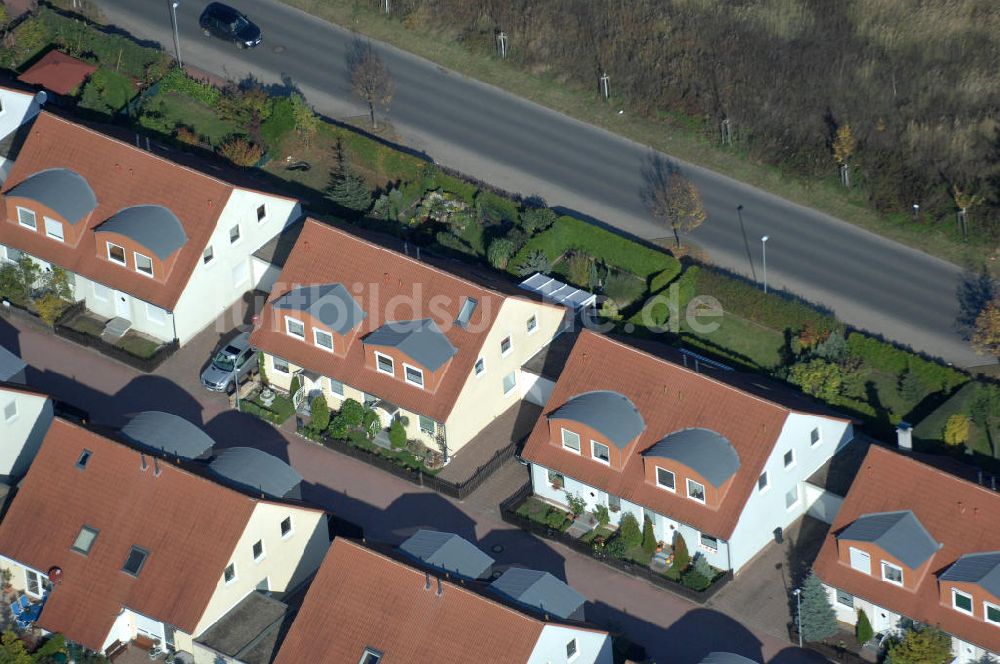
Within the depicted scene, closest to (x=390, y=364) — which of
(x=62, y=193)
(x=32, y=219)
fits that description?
(x=62, y=193)

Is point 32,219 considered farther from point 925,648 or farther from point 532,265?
point 925,648

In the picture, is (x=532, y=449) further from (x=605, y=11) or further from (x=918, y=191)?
(x=605, y=11)

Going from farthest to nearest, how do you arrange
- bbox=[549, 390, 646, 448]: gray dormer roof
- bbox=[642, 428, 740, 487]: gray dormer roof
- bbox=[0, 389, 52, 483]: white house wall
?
1. bbox=[0, 389, 52, 483]: white house wall
2. bbox=[549, 390, 646, 448]: gray dormer roof
3. bbox=[642, 428, 740, 487]: gray dormer roof

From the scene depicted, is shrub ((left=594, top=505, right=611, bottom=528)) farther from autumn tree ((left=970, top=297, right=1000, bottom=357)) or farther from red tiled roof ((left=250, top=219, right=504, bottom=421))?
autumn tree ((left=970, top=297, right=1000, bottom=357))

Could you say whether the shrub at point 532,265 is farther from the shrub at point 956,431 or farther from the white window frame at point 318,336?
the shrub at point 956,431

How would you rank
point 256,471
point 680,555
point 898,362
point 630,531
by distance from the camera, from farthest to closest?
point 898,362, point 630,531, point 680,555, point 256,471

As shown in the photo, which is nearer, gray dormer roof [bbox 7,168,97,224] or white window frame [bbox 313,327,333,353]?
white window frame [bbox 313,327,333,353]

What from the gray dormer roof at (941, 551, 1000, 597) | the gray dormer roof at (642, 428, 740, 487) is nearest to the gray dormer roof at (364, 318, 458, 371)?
the gray dormer roof at (642, 428, 740, 487)
